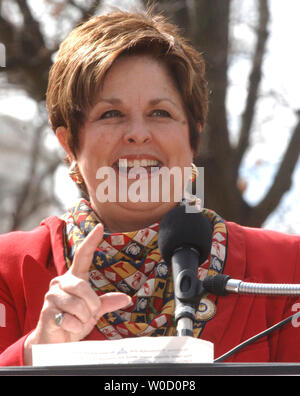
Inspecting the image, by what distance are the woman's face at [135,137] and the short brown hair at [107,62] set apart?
0.13ft

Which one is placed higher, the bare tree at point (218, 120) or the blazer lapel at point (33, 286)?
the bare tree at point (218, 120)

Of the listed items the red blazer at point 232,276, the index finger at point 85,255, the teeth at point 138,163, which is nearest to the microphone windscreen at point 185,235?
the index finger at point 85,255

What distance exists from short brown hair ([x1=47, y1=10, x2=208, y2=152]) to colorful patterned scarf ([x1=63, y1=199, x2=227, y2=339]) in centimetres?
39

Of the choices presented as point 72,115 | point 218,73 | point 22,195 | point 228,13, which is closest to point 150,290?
point 72,115

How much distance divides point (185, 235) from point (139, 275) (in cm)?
68

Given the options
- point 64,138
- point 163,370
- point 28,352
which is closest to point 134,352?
point 163,370

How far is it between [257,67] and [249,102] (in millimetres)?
306

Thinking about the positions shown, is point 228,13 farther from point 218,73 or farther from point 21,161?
point 21,161

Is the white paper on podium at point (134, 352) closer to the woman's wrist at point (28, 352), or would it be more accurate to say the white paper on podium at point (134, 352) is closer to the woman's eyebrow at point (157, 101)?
the woman's wrist at point (28, 352)

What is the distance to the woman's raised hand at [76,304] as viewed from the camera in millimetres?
1696

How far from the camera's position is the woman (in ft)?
7.82

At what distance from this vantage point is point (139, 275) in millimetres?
2508

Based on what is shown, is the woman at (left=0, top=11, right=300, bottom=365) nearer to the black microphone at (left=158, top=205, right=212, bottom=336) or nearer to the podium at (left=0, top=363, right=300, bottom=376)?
the black microphone at (left=158, top=205, right=212, bottom=336)

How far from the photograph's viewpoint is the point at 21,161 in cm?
1246
